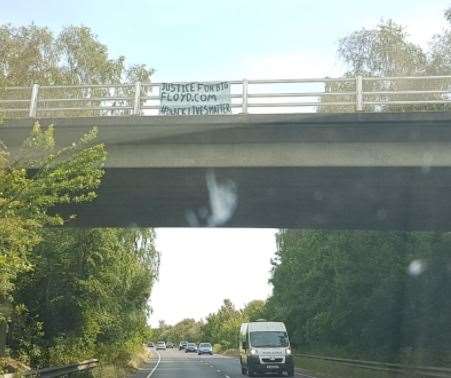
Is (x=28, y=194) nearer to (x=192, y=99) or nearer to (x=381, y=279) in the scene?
(x=192, y=99)

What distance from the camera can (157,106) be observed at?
18.4 metres

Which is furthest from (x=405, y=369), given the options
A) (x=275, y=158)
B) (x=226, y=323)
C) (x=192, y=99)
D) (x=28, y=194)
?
(x=226, y=323)

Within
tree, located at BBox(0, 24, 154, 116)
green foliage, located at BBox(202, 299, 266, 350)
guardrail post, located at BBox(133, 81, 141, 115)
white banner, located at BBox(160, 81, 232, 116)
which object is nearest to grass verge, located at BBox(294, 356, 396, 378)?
white banner, located at BBox(160, 81, 232, 116)

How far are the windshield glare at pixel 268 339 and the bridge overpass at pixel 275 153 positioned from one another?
9.49 meters

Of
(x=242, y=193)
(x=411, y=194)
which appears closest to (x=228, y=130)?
(x=242, y=193)

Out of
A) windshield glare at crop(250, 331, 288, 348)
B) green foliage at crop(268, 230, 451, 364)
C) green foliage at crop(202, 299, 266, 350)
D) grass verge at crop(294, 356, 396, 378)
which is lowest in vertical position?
green foliage at crop(202, 299, 266, 350)

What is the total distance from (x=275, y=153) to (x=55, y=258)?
10.5 m

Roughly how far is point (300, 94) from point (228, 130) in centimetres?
222

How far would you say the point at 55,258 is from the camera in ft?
77.8

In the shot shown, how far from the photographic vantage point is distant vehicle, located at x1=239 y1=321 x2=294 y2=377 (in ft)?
88.9

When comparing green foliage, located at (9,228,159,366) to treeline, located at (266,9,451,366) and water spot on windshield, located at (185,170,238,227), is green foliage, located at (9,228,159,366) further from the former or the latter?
treeline, located at (266,9,451,366)

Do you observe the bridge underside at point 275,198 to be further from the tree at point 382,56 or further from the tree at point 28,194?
the tree at point 382,56

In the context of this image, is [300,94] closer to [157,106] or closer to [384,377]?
[157,106]

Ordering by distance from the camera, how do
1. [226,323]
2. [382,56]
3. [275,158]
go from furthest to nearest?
[226,323] < [382,56] < [275,158]
